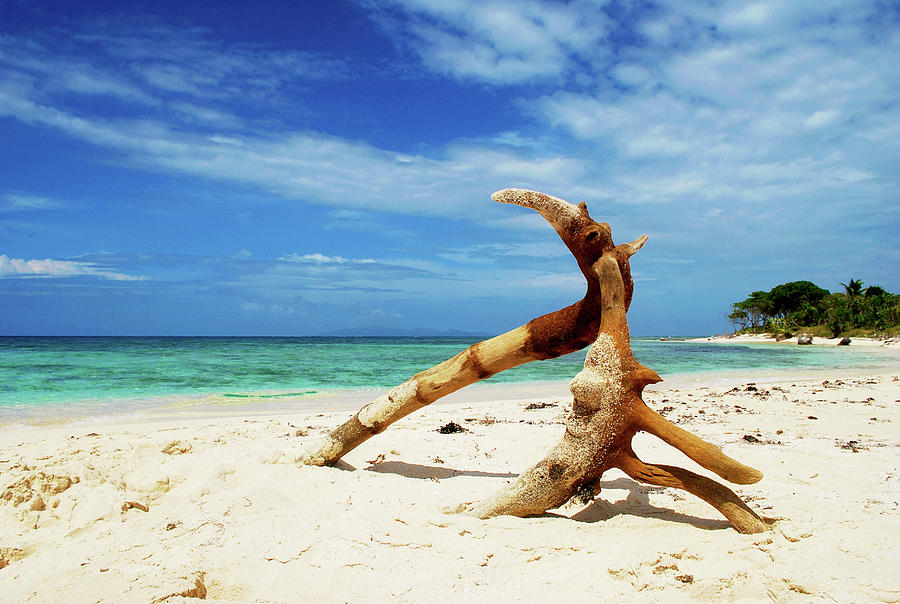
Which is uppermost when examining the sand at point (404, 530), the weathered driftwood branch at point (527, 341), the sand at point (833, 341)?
the weathered driftwood branch at point (527, 341)

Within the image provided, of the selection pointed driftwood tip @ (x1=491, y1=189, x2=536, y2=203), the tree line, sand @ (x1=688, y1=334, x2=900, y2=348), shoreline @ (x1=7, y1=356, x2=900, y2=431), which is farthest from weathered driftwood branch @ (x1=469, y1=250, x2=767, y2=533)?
the tree line

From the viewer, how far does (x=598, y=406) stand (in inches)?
124

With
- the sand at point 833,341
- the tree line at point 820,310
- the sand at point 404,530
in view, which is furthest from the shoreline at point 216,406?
the tree line at point 820,310

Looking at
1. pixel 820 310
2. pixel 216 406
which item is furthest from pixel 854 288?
pixel 216 406

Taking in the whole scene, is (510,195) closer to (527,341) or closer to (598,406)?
(527,341)

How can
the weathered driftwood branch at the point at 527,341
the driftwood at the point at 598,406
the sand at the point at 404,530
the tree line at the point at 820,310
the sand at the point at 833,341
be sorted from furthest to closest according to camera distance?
the tree line at the point at 820,310 < the sand at the point at 833,341 < the weathered driftwood branch at the point at 527,341 < the driftwood at the point at 598,406 < the sand at the point at 404,530

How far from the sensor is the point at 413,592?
2324mm

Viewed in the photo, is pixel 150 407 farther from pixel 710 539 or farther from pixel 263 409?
pixel 710 539

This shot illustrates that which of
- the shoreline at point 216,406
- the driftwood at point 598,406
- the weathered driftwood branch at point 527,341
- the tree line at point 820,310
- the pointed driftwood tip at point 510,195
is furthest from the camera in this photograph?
the tree line at point 820,310

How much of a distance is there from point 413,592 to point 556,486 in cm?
117

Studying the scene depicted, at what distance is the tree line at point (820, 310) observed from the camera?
2020 inches

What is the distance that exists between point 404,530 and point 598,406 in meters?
1.37

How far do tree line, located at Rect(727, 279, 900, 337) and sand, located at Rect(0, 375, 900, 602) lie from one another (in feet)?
178

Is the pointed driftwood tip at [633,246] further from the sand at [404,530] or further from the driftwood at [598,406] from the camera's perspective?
the sand at [404,530]
